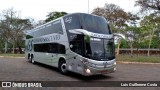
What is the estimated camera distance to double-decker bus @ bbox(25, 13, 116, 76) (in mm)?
11672

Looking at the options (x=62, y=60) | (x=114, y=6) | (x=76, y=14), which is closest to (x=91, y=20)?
(x=76, y=14)

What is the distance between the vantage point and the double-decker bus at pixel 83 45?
11672 mm

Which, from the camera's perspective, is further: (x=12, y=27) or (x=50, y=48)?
(x=12, y=27)

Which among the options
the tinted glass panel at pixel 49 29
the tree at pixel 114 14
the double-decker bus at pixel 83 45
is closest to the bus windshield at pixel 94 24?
the double-decker bus at pixel 83 45

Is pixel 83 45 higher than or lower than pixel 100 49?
higher

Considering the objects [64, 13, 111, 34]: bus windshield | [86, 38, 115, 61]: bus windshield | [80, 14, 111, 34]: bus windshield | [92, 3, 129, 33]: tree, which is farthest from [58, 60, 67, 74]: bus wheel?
[92, 3, 129, 33]: tree

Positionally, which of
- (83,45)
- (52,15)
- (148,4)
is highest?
(52,15)

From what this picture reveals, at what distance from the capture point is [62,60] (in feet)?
47.3

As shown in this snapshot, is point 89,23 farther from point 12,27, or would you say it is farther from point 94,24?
point 12,27

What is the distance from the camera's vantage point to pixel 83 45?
1176 cm

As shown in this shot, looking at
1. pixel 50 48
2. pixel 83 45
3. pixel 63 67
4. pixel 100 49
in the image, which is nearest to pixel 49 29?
pixel 50 48

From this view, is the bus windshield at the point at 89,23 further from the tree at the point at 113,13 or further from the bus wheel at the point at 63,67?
Result: the tree at the point at 113,13

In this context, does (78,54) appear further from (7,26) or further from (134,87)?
(7,26)

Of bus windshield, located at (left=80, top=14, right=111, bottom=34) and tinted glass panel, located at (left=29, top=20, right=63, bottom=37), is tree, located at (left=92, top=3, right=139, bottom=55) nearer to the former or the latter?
tinted glass panel, located at (left=29, top=20, right=63, bottom=37)
